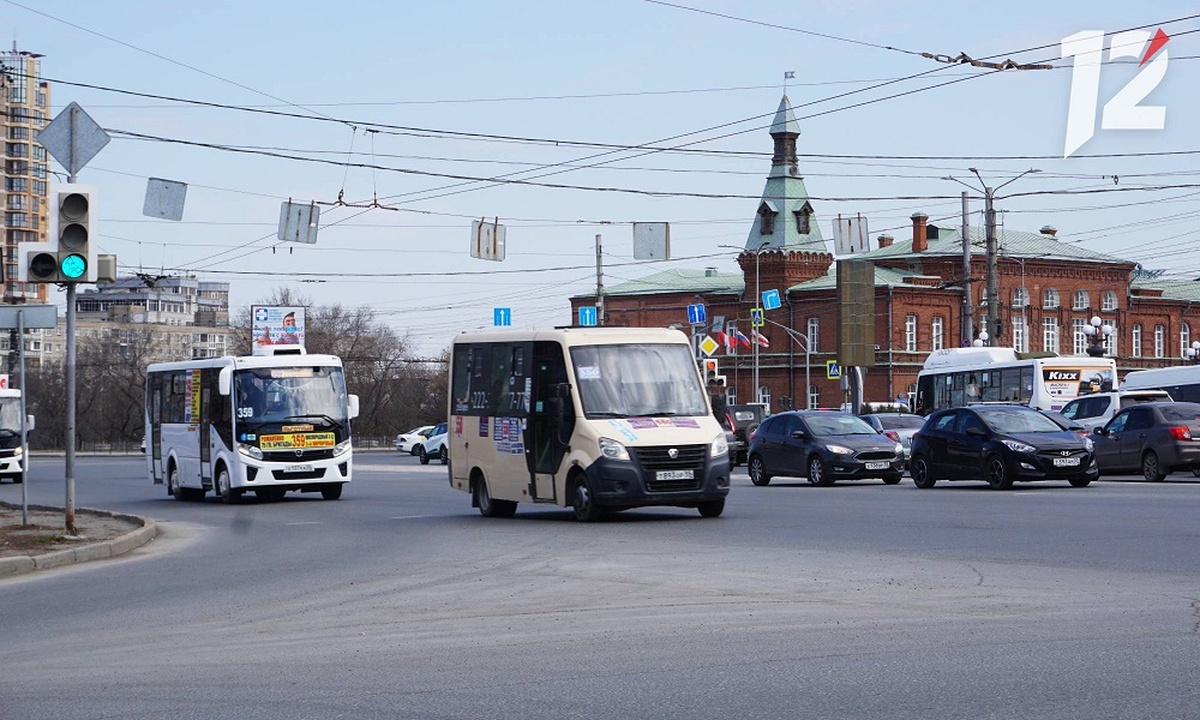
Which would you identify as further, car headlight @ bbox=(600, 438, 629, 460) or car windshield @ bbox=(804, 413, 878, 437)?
car windshield @ bbox=(804, 413, 878, 437)

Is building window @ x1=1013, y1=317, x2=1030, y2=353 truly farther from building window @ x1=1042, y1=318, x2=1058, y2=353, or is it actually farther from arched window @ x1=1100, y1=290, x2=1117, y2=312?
arched window @ x1=1100, y1=290, x2=1117, y2=312

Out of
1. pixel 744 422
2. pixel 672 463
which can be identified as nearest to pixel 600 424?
pixel 672 463

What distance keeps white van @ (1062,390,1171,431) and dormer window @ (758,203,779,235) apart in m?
63.8

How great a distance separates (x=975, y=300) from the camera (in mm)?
108000

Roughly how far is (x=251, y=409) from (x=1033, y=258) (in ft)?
272

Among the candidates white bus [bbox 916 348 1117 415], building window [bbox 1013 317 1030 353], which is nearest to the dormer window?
building window [bbox 1013 317 1030 353]

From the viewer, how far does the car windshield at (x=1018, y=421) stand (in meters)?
29.1

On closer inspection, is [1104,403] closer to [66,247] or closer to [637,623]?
[66,247]

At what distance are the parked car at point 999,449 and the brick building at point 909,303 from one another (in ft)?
217

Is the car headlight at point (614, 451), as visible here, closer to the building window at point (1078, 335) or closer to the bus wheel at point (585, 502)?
the bus wheel at point (585, 502)

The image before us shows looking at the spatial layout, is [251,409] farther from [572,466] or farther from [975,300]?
[975,300]

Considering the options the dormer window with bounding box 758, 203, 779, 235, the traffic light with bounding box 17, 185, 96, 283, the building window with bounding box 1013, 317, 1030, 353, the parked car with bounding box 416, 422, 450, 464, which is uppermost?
the dormer window with bounding box 758, 203, 779, 235

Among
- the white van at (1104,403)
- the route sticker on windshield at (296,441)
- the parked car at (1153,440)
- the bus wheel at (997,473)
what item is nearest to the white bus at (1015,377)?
the white van at (1104,403)

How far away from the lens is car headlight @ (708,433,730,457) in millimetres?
20953
